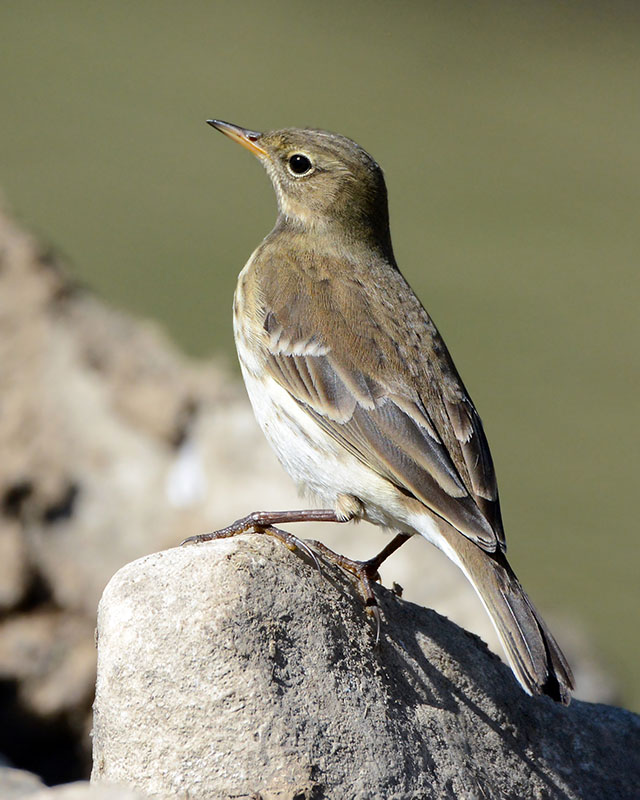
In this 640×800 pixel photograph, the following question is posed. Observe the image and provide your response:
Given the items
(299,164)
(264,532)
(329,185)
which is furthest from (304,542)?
(299,164)

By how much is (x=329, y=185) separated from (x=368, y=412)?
138 centimetres

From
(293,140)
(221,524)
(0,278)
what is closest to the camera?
(293,140)

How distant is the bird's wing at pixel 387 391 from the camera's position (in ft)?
13.8

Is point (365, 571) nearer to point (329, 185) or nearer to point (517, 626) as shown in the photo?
point (517, 626)

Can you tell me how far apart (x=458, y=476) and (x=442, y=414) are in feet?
0.97

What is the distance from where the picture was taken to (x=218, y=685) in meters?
3.39

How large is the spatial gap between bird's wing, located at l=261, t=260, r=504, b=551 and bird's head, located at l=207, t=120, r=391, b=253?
527 mm

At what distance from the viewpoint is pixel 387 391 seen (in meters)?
4.46

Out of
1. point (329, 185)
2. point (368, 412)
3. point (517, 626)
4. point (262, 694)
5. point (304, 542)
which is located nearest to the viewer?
point (262, 694)

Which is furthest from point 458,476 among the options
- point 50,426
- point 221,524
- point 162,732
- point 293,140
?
point 50,426

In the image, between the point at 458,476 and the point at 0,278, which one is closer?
the point at 458,476

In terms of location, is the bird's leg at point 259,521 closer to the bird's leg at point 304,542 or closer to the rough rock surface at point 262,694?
the bird's leg at point 304,542

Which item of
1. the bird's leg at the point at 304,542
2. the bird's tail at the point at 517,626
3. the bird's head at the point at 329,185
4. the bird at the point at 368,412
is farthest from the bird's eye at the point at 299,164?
the bird's tail at the point at 517,626

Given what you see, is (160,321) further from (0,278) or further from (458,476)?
(458,476)
